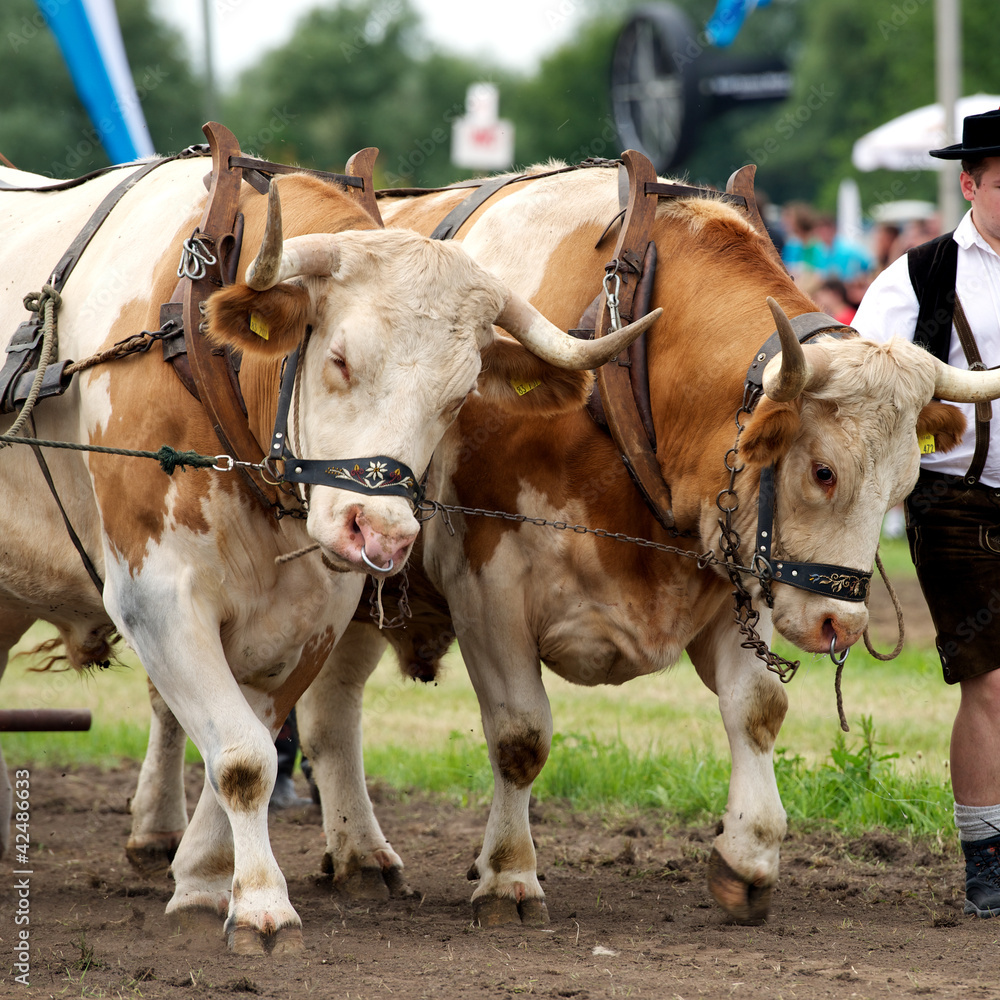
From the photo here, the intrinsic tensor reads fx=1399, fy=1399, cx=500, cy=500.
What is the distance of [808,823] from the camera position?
18.5 ft

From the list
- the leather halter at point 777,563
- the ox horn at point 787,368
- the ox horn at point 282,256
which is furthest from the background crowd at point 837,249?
the ox horn at point 282,256

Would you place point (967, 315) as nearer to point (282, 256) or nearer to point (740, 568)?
point (740, 568)

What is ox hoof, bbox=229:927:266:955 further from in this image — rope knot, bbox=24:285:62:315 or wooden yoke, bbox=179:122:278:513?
rope knot, bbox=24:285:62:315

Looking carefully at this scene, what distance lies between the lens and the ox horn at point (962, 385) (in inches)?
158

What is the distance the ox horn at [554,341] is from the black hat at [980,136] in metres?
1.33

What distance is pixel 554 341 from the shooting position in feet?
13.0

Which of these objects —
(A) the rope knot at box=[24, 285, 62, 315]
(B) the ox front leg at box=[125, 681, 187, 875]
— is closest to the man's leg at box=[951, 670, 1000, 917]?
(B) the ox front leg at box=[125, 681, 187, 875]

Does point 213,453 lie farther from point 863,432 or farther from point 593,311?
point 863,432

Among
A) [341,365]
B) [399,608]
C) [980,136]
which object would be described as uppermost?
[980,136]

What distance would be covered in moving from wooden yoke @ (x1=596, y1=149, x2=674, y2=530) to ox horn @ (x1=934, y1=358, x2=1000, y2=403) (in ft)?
2.85

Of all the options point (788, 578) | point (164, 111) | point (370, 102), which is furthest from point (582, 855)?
point (370, 102)

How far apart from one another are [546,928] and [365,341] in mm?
2008

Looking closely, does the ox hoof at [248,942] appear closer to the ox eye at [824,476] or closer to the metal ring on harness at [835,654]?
the metal ring on harness at [835,654]

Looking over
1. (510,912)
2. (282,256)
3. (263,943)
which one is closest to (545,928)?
A: (510,912)
